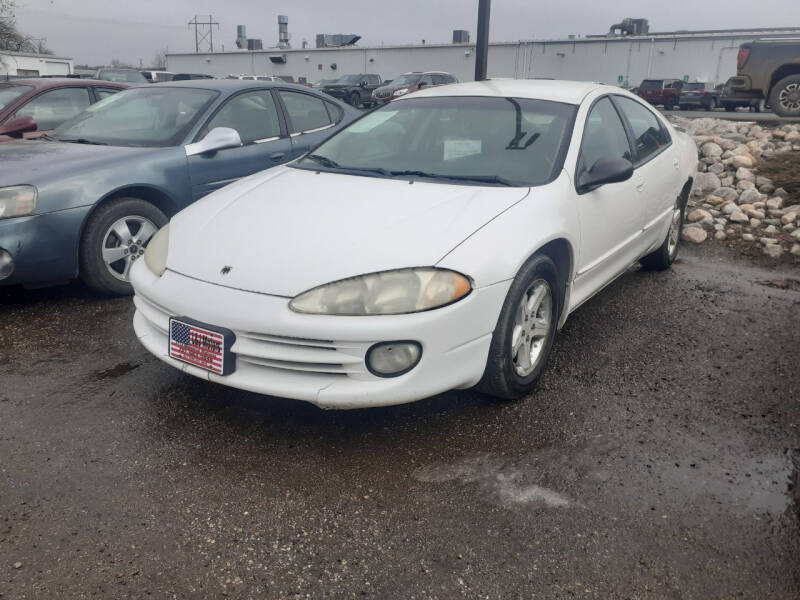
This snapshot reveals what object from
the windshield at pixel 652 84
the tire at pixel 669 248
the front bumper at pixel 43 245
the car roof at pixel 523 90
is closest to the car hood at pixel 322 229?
the car roof at pixel 523 90

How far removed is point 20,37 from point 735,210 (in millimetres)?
28328

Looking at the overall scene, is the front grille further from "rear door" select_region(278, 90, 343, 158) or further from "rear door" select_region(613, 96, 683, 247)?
"rear door" select_region(278, 90, 343, 158)

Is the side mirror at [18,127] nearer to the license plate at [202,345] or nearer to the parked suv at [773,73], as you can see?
the license plate at [202,345]

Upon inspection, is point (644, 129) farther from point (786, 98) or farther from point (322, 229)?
point (786, 98)

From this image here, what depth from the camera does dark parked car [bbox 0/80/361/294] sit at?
410 centimetres

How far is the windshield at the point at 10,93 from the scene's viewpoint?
6400 millimetres

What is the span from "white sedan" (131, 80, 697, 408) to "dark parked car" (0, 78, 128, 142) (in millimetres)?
3753

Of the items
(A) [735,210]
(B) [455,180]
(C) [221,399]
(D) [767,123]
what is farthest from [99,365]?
(D) [767,123]

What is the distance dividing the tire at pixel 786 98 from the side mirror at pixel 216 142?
12410 millimetres

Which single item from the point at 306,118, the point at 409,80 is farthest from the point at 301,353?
the point at 409,80

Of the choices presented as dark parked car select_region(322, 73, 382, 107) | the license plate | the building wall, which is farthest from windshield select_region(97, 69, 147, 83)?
the license plate

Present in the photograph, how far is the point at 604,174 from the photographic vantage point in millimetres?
3492

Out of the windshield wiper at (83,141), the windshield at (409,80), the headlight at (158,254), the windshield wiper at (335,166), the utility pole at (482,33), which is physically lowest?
the headlight at (158,254)

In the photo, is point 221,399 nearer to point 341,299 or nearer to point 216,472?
point 216,472
